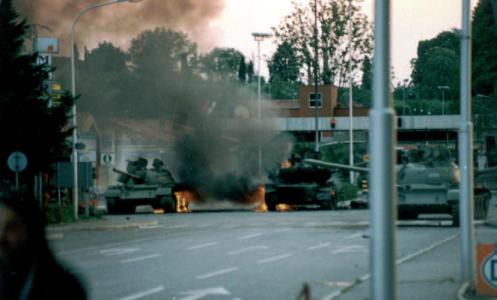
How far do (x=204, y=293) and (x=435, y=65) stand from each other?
384 ft

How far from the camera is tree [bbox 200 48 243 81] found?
168 ft

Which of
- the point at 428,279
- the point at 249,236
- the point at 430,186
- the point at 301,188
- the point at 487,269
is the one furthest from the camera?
the point at 301,188

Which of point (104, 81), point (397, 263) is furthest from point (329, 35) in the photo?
point (397, 263)

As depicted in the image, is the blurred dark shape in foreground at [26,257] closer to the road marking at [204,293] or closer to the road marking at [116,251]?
the road marking at [204,293]

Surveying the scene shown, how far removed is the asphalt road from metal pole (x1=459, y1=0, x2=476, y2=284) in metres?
1.80

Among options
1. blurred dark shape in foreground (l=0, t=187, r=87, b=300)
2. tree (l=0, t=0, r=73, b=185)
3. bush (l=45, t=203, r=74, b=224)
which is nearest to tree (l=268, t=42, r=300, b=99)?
bush (l=45, t=203, r=74, b=224)

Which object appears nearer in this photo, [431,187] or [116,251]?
[116,251]

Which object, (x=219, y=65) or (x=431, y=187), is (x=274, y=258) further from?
(x=219, y=65)

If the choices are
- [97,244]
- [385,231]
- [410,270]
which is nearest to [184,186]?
[97,244]

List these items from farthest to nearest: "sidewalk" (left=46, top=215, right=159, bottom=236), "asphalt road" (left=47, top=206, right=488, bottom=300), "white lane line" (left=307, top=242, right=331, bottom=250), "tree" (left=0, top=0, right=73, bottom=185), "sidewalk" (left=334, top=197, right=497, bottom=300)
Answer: "sidewalk" (left=46, top=215, right=159, bottom=236) < "tree" (left=0, top=0, right=73, bottom=185) < "white lane line" (left=307, top=242, right=331, bottom=250) < "asphalt road" (left=47, top=206, right=488, bottom=300) < "sidewalk" (left=334, top=197, right=497, bottom=300)

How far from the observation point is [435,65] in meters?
130

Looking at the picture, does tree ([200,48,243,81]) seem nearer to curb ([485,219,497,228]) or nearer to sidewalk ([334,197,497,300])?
curb ([485,219,497,228])

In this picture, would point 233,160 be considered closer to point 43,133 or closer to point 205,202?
point 205,202

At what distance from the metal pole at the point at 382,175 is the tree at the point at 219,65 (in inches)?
1641
